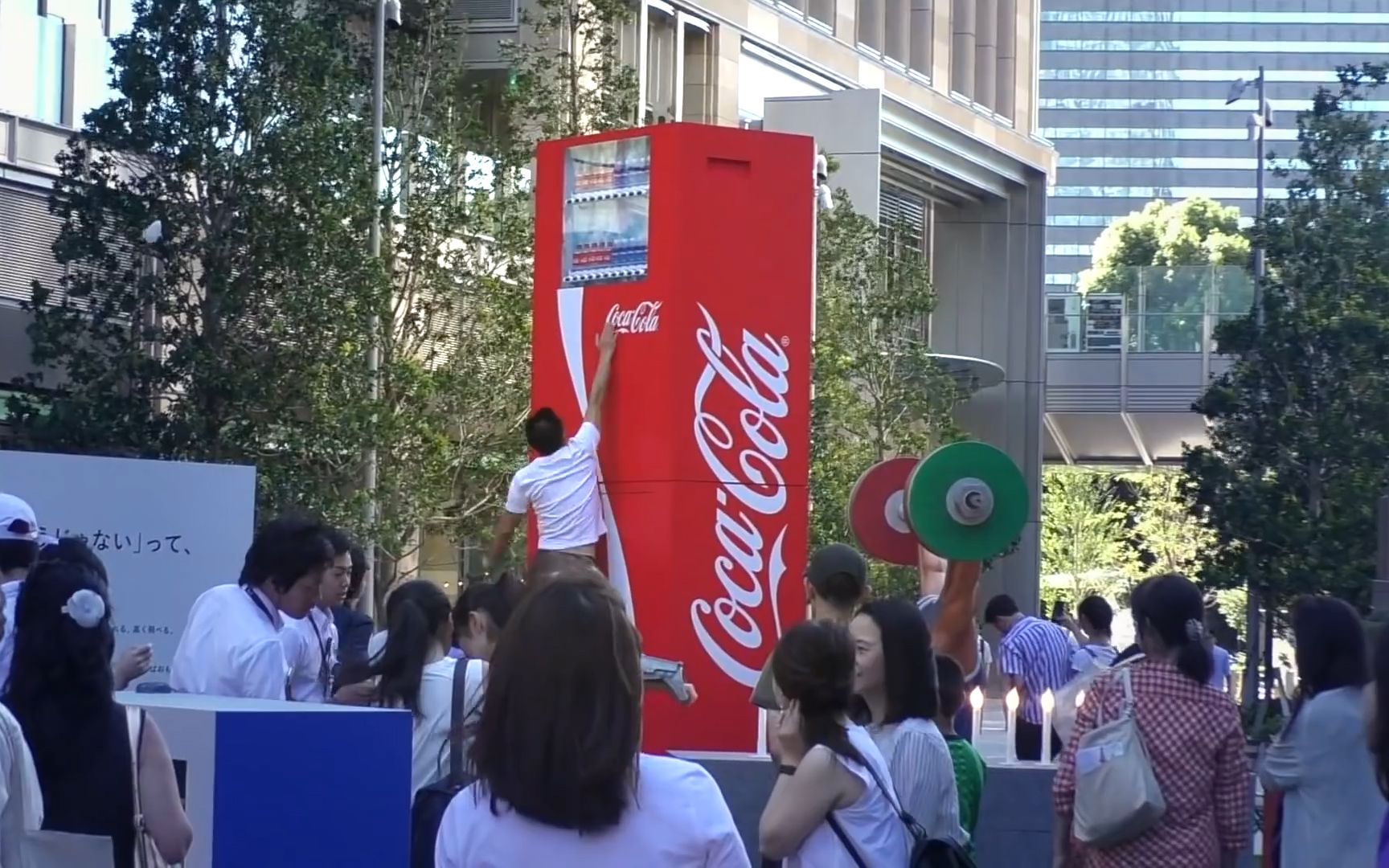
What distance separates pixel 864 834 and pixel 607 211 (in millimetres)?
7129

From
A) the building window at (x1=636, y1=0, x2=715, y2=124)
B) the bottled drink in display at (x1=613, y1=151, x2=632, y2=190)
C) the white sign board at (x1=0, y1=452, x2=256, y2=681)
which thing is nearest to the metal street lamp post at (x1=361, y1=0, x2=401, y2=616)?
the bottled drink in display at (x1=613, y1=151, x2=632, y2=190)

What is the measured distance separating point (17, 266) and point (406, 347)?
3.97 metres

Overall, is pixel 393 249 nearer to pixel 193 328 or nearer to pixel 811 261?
pixel 193 328

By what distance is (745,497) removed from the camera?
37.2 feet

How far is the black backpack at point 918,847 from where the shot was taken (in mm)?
4898

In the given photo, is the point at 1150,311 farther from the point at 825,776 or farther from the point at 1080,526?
the point at 825,776

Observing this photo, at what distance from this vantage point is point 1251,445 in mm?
24500

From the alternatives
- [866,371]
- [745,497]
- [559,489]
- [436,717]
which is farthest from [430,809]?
[866,371]

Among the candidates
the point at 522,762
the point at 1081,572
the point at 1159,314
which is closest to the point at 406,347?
the point at 522,762

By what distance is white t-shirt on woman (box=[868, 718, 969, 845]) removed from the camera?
580cm

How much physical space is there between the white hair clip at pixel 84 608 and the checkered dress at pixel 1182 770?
9.89 ft

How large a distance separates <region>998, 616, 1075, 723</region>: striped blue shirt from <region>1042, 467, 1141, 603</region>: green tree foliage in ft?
203

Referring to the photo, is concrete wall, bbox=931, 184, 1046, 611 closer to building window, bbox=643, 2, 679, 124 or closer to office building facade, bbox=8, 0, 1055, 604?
office building facade, bbox=8, 0, 1055, 604

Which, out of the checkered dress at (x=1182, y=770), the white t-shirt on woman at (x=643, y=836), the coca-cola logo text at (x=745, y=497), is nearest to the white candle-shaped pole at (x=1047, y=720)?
the coca-cola logo text at (x=745, y=497)
